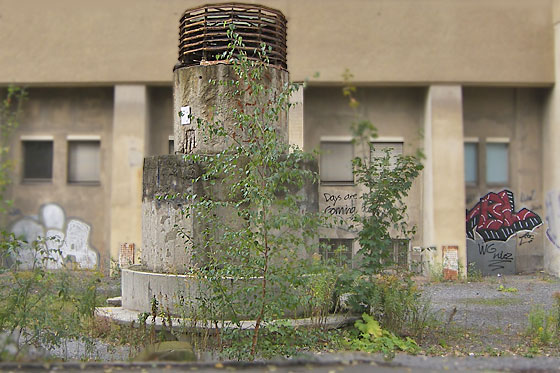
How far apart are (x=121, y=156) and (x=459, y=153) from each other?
27.8 feet

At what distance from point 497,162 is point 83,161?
11241mm

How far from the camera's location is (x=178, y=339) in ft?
22.5

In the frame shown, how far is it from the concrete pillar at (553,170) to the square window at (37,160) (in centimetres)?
1327

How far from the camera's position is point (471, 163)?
659 inches

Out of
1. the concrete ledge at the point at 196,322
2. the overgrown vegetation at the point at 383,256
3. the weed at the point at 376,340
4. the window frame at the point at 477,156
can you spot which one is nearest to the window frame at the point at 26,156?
the concrete ledge at the point at 196,322

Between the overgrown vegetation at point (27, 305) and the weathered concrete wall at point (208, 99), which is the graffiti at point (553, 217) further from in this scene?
the overgrown vegetation at point (27, 305)

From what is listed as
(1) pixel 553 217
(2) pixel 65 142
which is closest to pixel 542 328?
(1) pixel 553 217

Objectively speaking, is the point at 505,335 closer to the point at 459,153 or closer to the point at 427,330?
the point at 427,330

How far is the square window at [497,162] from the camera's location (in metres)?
16.7

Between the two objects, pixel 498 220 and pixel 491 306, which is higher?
pixel 498 220

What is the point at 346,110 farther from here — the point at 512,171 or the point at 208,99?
the point at 208,99

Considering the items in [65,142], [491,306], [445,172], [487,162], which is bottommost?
[491,306]

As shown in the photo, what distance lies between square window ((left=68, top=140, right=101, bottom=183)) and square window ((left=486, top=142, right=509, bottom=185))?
1058cm

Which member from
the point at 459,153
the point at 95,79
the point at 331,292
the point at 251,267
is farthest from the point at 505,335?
the point at 95,79
